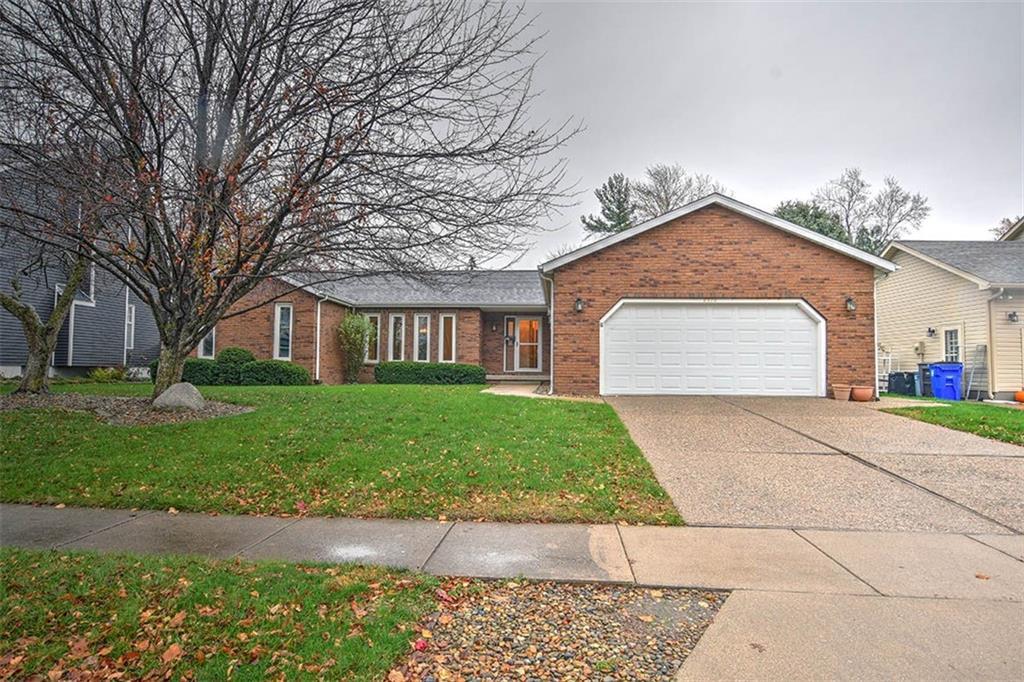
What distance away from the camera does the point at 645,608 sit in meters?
3.33

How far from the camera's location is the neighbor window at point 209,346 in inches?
725

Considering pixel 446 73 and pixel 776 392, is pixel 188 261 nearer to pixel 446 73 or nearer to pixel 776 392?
pixel 446 73

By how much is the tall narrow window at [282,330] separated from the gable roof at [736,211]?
359 inches

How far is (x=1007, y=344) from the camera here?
1566 centimetres

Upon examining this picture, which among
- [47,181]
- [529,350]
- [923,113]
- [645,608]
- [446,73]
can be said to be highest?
[923,113]

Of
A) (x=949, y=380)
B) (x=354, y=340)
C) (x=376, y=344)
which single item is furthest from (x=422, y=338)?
(x=949, y=380)

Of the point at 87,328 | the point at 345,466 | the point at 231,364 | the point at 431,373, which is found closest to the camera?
the point at 345,466

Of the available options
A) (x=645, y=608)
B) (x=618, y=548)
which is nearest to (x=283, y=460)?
(x=618, y=548)

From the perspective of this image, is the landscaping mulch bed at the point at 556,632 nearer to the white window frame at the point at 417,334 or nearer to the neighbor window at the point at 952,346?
the white window frame at the point at 417,334

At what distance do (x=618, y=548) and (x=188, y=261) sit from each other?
284 inches

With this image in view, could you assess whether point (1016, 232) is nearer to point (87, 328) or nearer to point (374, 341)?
point (374, 341)

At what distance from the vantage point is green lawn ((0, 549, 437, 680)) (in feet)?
8.61

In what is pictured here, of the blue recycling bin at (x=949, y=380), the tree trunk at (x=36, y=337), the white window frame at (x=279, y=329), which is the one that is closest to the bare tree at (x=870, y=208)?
the blue recycling bin at (x=949, y=380)

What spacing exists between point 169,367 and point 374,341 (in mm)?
9881
